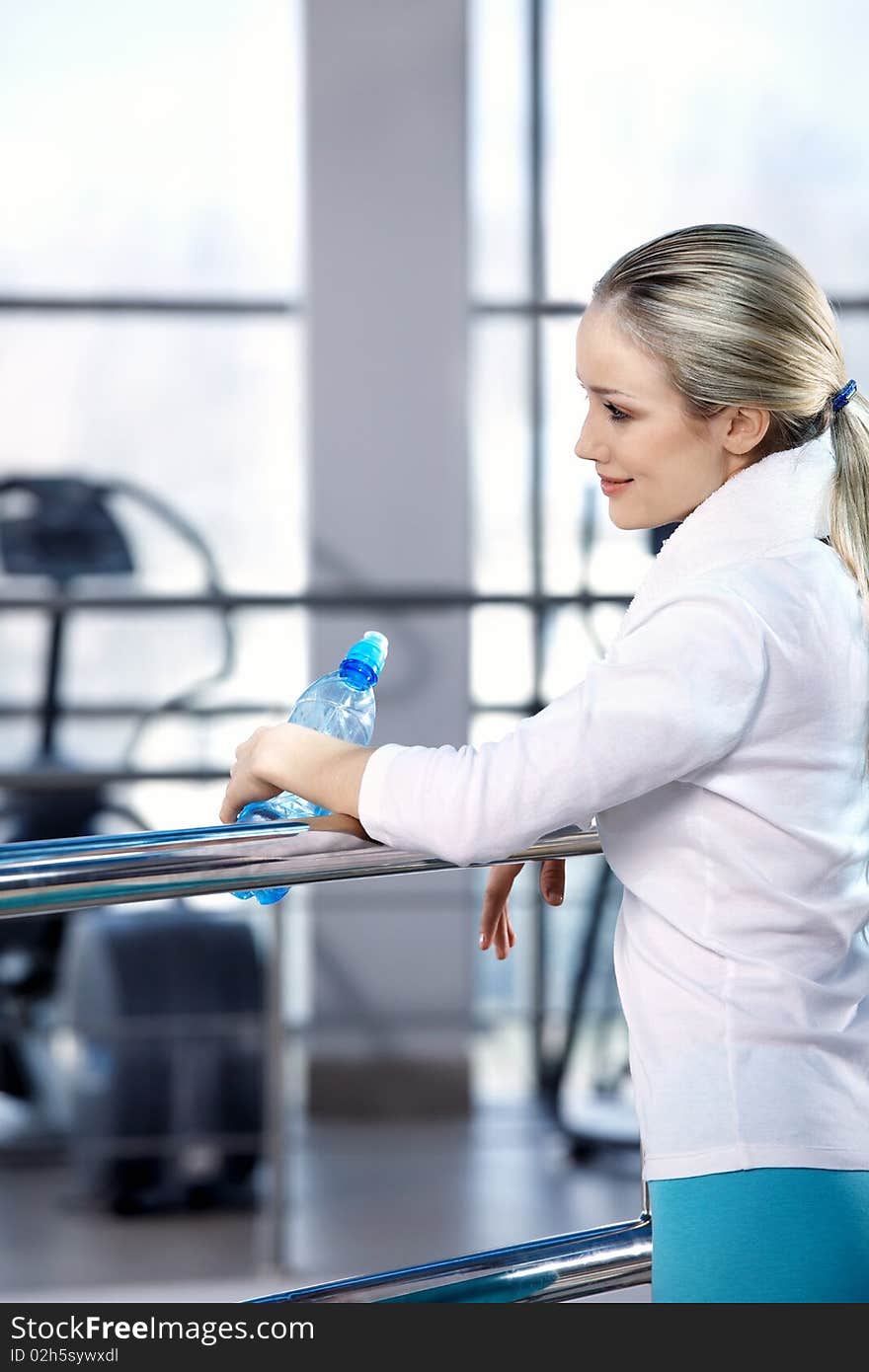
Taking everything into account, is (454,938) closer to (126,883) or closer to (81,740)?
(81,740)

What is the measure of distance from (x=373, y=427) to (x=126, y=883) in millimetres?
2430

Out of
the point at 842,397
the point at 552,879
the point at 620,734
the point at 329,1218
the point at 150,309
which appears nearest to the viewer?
the point at 620,734

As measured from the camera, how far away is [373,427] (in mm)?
2943

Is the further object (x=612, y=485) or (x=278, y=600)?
(x=278, y=600)

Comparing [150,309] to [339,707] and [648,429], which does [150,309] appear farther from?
[648,429]

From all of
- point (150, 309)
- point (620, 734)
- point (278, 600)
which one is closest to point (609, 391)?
point (620, 734)

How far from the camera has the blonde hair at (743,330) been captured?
605 millimetres

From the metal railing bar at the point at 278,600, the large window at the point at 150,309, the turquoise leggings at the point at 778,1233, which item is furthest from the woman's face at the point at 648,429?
the large window at the point at 150,309

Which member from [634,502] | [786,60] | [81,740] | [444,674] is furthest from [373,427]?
[634,502]

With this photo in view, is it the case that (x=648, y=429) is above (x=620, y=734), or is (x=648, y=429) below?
above

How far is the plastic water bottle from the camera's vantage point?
2.41 ft

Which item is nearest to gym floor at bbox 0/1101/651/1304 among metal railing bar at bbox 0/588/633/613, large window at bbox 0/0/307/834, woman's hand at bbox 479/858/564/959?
metal railing bar at bbox 0/588/633/613

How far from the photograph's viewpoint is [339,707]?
823 mm

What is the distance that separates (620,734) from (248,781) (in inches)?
6.8
